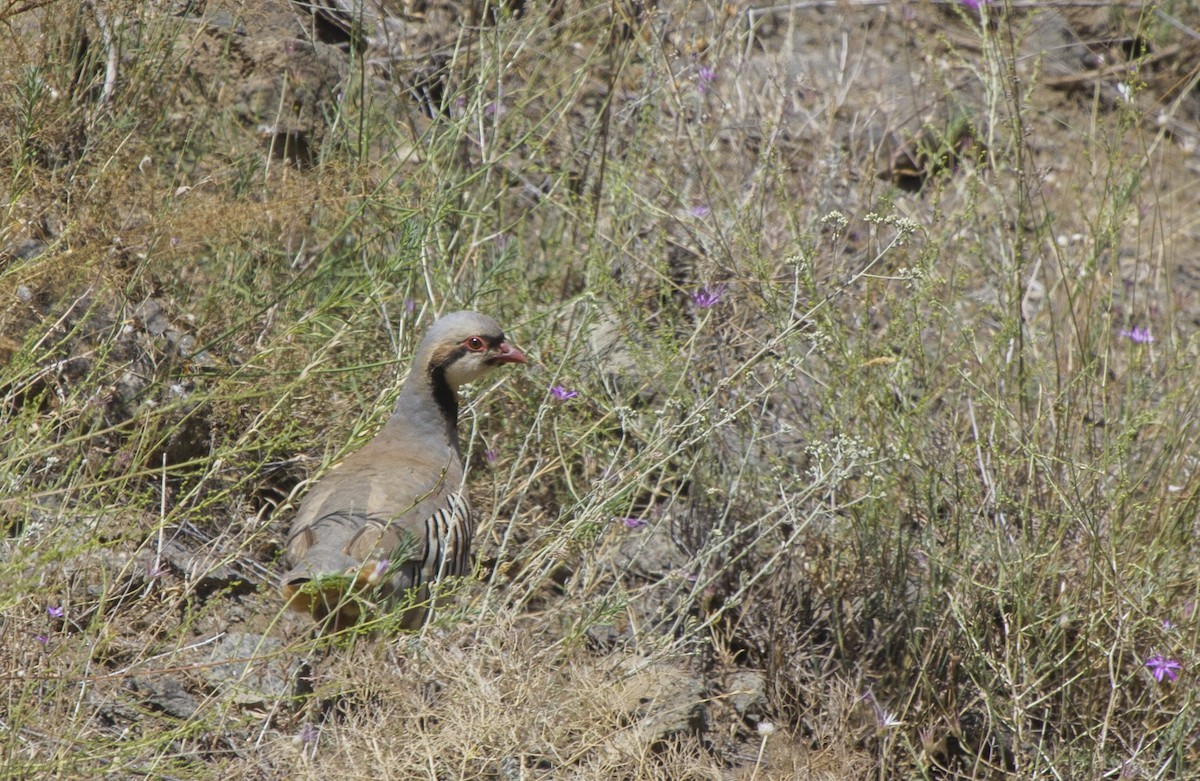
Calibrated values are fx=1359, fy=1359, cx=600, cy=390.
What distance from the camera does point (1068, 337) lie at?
16.1 feet

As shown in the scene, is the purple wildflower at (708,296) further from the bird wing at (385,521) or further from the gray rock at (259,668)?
the gray rock at (259,668)

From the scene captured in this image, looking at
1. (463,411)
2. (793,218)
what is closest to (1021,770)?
(793,218)

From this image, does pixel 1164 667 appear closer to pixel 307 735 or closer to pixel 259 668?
pixel 307 735

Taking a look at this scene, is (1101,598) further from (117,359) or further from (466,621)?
(117,359)

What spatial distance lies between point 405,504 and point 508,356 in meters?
0.71

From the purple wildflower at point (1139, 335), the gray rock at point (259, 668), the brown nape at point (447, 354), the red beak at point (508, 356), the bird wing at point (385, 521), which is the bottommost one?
the gray rock at point (259, 668)

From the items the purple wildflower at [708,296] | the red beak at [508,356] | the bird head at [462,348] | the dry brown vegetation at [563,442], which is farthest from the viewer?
the purple wildflower at [708,296]

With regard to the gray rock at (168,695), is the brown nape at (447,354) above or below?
above

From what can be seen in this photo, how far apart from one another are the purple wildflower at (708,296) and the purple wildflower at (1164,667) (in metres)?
1.87

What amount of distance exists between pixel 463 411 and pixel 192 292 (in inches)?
43.1

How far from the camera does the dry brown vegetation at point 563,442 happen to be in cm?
379

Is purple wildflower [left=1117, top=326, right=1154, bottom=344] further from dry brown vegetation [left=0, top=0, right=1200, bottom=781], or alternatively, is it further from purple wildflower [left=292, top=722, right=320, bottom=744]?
purple wildflower [left=292, top=722, right=320, bottom=744]

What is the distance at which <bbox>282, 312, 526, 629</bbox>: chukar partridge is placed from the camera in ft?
13.0

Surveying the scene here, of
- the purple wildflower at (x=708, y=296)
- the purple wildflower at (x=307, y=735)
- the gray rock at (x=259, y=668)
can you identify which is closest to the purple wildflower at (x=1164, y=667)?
the purple wildflower at (x=708, y=296)
